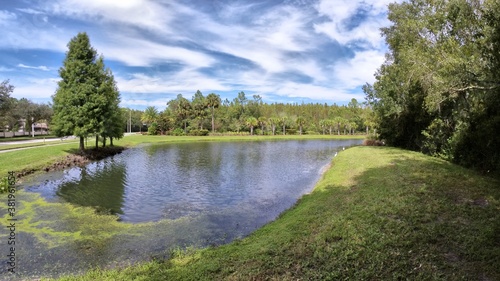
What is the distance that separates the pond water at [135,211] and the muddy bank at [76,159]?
1.23m

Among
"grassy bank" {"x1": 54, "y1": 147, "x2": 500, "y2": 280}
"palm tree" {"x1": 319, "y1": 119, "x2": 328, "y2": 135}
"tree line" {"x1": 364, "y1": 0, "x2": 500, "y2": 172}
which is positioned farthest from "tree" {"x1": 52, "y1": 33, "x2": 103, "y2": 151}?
Result: "palm tree" {"x1": 319, "y1": 119, "x2": 328, "y2": 135}

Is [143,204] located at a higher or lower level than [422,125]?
lower

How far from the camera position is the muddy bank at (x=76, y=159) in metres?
22.8

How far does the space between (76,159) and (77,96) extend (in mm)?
5972

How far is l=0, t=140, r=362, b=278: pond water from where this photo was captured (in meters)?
9.04

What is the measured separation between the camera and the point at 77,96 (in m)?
28.1

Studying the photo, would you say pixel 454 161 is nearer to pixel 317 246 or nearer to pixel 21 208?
pixel 317 246

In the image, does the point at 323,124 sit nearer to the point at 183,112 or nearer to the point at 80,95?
the point at 183,112

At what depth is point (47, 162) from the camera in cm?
2447

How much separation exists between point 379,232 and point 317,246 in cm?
188

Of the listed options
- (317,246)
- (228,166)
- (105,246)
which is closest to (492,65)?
(317,246)

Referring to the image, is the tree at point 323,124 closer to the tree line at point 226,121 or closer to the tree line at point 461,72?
the tree line at point 226,121

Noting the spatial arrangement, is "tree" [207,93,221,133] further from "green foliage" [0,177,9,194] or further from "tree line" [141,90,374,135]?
"green foliage" [0,177,9,194]

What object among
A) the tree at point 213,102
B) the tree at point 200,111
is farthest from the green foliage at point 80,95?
the tree at point 213,102
